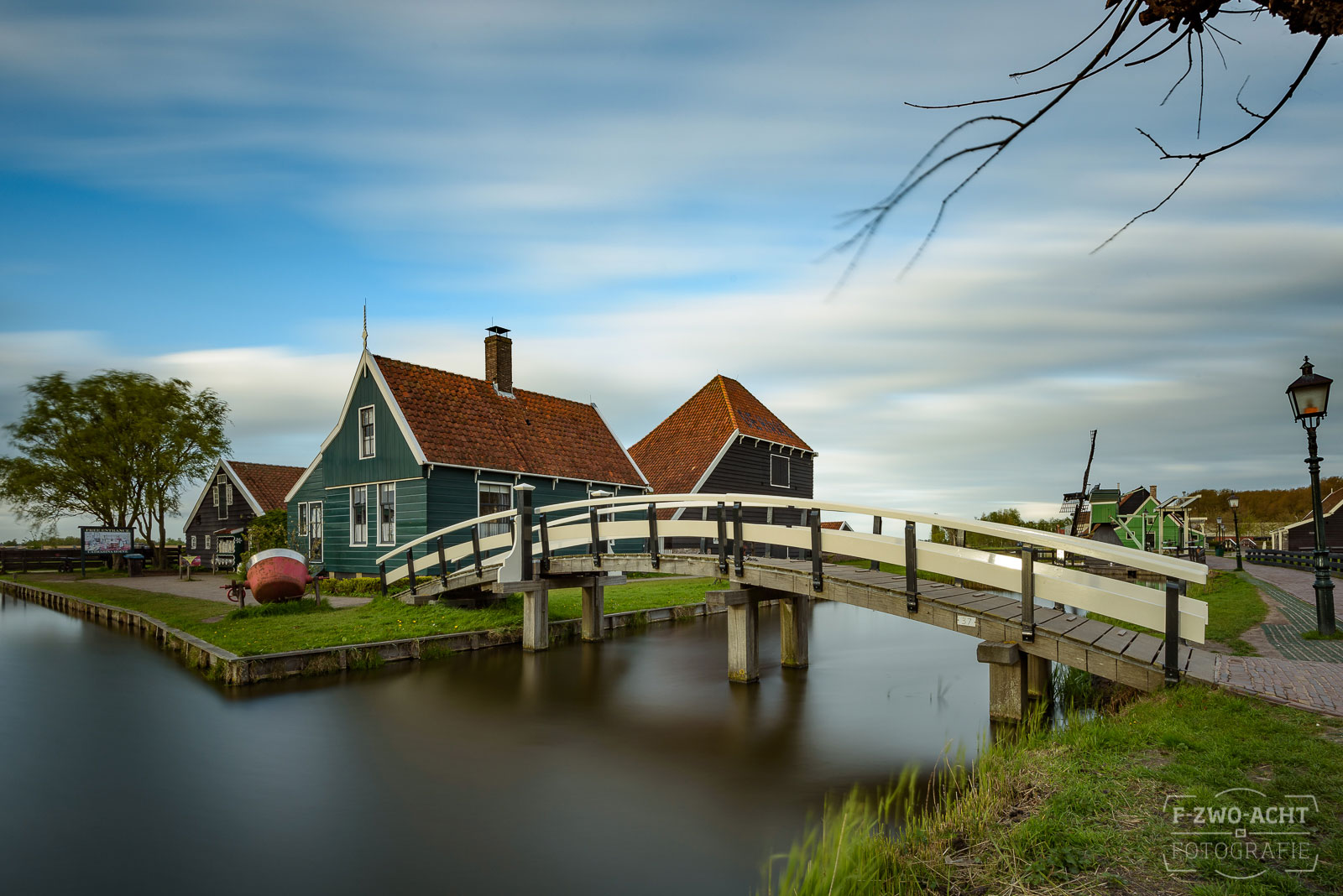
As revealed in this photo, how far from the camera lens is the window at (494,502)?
2166 centimetres

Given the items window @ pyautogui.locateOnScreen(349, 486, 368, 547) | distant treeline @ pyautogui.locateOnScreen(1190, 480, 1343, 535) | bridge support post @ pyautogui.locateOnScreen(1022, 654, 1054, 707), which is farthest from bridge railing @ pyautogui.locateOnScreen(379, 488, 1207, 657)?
distant treeline @ pyautogui.locateOnScreen(1190, 480, 1343, 535)

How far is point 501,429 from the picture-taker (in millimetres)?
23641

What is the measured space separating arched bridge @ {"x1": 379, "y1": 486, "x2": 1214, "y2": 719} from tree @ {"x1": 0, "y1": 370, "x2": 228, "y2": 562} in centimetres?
2809

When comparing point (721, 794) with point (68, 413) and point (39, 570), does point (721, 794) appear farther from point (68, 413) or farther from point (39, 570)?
point (39, 570)

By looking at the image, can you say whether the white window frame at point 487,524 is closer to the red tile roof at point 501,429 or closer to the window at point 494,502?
the window at point 494,502

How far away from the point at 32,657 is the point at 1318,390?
21.8 meters

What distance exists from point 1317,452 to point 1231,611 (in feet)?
13.6

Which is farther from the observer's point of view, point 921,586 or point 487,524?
point 487,524

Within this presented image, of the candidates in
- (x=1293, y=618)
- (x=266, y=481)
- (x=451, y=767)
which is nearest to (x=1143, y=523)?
(x=1293, y=618)

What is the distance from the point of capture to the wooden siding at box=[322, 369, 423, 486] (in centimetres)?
2105

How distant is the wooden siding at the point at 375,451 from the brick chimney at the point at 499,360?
4158 mm

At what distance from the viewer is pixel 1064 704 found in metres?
9.55

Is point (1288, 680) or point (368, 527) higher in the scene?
point (368, 527)

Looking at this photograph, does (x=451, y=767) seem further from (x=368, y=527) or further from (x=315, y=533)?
(x=315, y=533)
